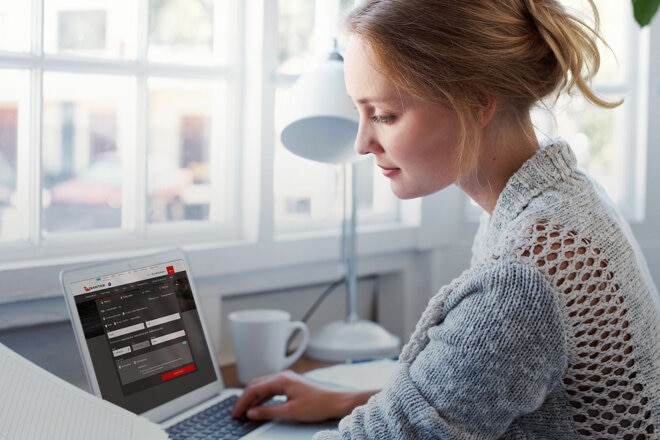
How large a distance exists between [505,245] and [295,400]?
51cm

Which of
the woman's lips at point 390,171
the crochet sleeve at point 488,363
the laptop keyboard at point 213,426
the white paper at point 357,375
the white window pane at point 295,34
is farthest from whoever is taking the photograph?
the white window pane at point 295,34

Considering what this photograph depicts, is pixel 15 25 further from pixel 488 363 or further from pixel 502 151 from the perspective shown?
pixel 488 363

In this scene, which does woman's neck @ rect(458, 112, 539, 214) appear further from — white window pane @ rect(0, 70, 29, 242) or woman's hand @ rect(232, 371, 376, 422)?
white window pane @ rect(0, 70, 29, 242)

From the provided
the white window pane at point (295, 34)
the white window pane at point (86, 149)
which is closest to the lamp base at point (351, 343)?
the white window pane at point (86, 149)

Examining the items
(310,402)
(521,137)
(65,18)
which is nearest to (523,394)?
(521,137)

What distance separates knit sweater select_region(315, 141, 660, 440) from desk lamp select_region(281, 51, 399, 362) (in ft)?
1.52

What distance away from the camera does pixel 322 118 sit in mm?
1560

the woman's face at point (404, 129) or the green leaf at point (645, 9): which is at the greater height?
the green leaf at point (645, 9)

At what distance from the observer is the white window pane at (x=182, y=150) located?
176 centimetres

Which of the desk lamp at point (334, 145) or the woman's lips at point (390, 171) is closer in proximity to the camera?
the woman's lips at point (390, 171)

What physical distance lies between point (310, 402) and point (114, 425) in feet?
1.11

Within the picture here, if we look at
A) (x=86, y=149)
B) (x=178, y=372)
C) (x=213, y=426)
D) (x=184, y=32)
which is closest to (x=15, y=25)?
(x=86, y=149)

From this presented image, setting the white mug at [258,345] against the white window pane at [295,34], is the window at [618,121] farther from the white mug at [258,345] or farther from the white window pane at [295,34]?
the white mug at [258,345]

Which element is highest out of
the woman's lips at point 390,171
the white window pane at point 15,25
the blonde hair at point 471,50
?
the white window pane at point 15,25
